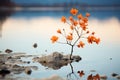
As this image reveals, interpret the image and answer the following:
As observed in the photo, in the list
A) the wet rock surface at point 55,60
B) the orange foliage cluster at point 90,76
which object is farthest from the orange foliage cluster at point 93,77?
the wet rock surface at point 55,60

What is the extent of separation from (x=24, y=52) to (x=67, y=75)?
62.3 inches

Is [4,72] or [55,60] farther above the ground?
[55,60]

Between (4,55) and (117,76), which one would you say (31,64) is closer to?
(4,55)

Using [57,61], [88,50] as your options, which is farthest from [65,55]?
[88,50]

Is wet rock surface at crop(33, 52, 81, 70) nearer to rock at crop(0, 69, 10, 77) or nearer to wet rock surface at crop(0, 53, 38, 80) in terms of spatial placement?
wet rock surface at crop(0, 53, 38, 80)

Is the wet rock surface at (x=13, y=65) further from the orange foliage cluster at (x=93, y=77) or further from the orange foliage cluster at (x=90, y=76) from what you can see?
the orange foliage cluster at (x=93, y=77)

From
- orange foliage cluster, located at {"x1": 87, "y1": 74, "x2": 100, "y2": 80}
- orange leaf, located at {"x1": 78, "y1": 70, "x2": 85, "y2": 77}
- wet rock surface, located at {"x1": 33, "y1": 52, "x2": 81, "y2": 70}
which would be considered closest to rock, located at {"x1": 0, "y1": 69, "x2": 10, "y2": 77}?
wet rock surface, located at {"x1": 33, "y1": 52, "x2": 81, "y2": 70}

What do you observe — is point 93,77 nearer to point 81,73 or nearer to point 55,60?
point 81,73

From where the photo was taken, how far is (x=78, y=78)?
424cm

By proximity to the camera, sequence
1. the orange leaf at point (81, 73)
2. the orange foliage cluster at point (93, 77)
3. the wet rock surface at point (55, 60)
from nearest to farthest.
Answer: the orange foliage cluster at point (93, 77) < the orange leaf at point (81, 73) < the wet rock surface at point (55, 60)

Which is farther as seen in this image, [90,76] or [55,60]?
[55,60]

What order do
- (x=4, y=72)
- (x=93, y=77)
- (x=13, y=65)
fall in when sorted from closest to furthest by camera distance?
(x=93, y=77) < (x=4, y=72) < (x=13, y=65)

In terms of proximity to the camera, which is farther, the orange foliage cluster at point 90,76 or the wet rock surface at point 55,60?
the wet rock surface at point 55,60

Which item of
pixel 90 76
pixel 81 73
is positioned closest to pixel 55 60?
pixel 81 73
